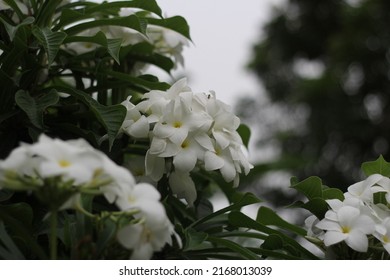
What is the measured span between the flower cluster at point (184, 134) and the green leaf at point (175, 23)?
23 cm

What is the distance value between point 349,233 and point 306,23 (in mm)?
10102

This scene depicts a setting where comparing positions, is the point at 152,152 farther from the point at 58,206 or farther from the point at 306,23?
the point at 306,23

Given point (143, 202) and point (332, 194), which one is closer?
point (143, 202)

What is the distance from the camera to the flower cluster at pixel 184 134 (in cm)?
93

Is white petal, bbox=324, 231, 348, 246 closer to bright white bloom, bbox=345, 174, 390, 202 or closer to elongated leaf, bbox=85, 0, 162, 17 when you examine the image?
bright white bloom, bbox=345, 174, 390, 202

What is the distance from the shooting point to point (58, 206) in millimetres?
670

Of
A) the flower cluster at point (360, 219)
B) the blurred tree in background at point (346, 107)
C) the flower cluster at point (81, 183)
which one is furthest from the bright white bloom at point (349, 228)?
the blurred tree in background at point (346, 107)

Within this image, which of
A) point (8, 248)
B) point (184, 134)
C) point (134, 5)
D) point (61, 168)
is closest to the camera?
point (61, 168)

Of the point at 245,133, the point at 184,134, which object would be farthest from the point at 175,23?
the point at 184,134

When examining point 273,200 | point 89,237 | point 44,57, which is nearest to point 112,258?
point 89,237

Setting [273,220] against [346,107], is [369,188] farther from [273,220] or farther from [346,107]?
[346,107]

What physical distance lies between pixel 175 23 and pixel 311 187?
1.34 ft

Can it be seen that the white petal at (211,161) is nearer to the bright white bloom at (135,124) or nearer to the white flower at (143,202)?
the bright white bloom at (135,124)

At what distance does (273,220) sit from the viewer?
1.03 metres
